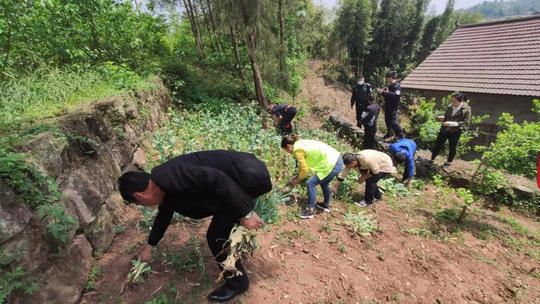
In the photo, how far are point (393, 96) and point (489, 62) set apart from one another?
7.00 m

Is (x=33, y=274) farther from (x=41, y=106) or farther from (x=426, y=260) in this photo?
(x=426, y=260)

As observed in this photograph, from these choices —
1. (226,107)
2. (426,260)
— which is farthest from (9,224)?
(226,107)

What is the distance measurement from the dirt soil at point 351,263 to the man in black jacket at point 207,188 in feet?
2.39

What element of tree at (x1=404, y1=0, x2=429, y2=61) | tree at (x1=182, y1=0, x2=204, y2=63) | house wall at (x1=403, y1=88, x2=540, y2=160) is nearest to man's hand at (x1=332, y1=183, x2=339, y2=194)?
house wall at (x1=403, y1=88, x2=540, y2=160)

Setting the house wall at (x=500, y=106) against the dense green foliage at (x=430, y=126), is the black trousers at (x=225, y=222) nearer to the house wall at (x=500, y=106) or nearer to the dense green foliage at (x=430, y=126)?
the dense green foliage at (x=430, y=126)

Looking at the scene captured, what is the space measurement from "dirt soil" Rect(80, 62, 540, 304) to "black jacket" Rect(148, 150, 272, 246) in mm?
950

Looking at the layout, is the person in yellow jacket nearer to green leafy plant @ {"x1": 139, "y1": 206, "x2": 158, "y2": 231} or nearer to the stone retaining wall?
green leafy plant @ {"x1": 139, "y1": 206, "x2": 158, "y2": 231}

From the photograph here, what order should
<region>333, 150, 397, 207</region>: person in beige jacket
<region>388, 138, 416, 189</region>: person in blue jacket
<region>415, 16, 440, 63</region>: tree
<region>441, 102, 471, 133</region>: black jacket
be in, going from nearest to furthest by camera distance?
1. <region>333, 150, 397, 207</region>: person in beige jacket
2. <region>388, 138, 416, 189</region>: person in blue jacket
3. <region>441, 102, 471, 133</region>: black jacket
4. <region>415, 16, 440, 63</region>: tree

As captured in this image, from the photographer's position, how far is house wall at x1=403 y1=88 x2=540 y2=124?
815 cm

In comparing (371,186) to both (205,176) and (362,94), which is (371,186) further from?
(362,94)

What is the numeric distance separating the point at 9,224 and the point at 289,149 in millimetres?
3071

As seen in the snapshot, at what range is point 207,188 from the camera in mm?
1734

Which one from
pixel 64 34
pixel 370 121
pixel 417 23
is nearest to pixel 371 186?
pixel 370 121

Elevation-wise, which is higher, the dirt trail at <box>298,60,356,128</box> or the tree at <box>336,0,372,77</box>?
the tree at <box>336,0,372,77</box>
